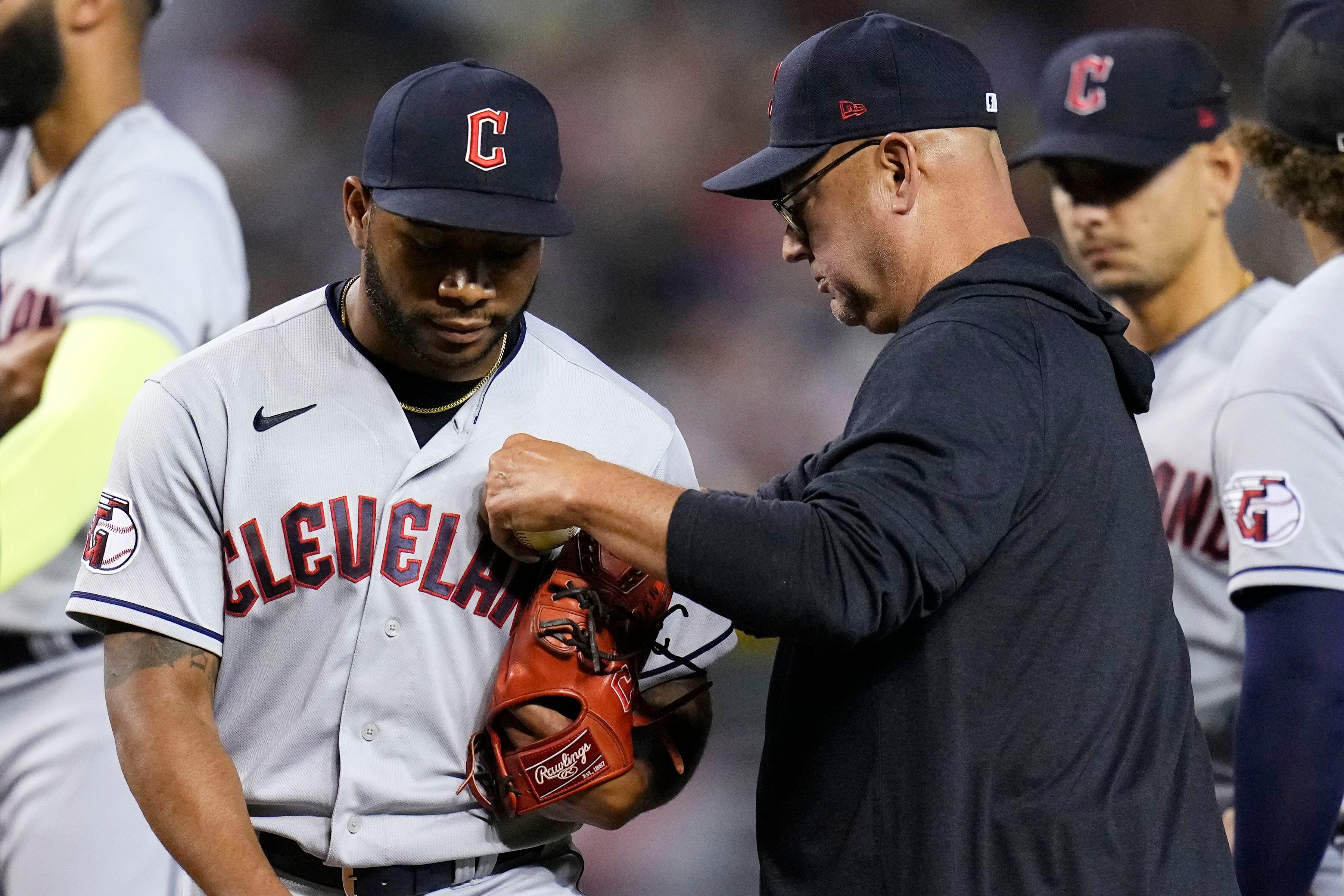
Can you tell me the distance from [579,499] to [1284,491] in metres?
1.75

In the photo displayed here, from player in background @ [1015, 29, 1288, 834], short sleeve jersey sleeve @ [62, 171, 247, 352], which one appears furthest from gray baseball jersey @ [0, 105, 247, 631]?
player in background @ [1015, 29, 1288, 834]

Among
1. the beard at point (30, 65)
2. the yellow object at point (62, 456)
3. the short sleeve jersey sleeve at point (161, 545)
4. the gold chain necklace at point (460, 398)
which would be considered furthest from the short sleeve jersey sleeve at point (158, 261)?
the short sleeve jersey sleeve at point (161, 545)

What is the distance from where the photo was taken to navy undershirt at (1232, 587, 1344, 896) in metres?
2.26

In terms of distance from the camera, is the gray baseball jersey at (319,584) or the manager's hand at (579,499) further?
the gray baseball jersey at (319,584)

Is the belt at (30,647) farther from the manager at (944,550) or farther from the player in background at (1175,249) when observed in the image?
the player in background at (1175,249)

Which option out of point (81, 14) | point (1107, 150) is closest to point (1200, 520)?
point (1107, 150)

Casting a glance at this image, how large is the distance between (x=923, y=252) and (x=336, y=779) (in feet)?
3.21

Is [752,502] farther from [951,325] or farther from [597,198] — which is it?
[597,198]

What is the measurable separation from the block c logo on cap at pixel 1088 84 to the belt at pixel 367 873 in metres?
Answer: 2.39

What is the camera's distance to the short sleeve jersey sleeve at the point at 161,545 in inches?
61.0

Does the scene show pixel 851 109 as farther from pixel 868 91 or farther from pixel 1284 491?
pixel 1284 491

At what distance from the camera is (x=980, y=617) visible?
1.38m

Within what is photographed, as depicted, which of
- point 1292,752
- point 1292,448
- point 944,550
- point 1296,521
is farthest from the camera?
point 1292,448

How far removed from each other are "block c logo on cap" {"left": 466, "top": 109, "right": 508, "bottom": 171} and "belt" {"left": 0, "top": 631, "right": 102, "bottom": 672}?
177 cm
